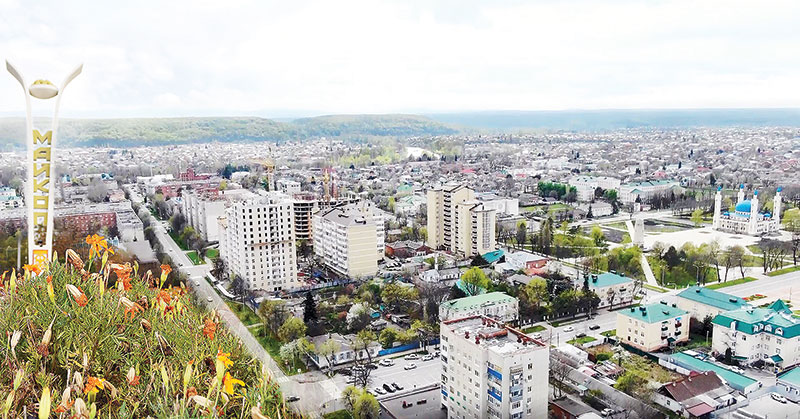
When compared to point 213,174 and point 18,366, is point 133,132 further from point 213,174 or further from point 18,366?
point 18,366

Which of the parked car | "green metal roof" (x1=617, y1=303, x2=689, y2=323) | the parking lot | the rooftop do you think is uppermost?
the rooftop

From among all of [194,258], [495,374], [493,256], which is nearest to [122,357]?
[495,374]

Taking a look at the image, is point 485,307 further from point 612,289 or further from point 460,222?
point 460,222

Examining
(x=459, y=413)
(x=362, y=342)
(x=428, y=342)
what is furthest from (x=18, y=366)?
(x=428, y=342)

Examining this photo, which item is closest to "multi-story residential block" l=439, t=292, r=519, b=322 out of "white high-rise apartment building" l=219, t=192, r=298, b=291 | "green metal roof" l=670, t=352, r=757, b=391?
"green metal roof" l=670, t=352, r=757, b=391

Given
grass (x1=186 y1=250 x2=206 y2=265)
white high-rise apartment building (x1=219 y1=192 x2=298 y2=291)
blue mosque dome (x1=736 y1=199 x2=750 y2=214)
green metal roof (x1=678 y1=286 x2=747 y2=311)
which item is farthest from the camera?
blue mosque dome (x1=736 y1=199 x2=750 y2=214)

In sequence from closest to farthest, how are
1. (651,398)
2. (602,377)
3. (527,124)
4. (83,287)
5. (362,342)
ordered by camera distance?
1. (83,287)
2. (651,398)
3. (602,377)
4. (362,342)
5. (527,124)

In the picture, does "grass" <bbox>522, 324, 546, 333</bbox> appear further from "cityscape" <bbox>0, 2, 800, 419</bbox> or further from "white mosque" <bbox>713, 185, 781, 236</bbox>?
"white mosque" <bbox>713, 185, 781, 236</bbox>
